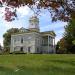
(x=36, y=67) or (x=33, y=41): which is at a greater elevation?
(x=33, y=41)

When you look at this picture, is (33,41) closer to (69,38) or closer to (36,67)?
(69,38)

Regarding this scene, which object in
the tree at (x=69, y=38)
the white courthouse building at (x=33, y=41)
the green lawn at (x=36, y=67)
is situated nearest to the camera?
the green lawn at (x=36, y=67)

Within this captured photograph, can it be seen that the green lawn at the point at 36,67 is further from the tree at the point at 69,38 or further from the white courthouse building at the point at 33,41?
the white courthouse building at the point at 33,41

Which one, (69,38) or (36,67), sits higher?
(69,38)

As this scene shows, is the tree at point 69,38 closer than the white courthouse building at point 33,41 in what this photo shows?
Yes

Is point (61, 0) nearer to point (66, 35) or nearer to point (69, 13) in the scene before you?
point (69, 13)

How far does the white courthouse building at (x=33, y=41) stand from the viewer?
291 ft

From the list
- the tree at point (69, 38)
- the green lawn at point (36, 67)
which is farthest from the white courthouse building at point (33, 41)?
the green lawn at point (36, 67)

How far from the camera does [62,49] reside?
8569cm

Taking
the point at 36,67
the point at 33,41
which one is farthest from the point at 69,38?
the point at 36,67

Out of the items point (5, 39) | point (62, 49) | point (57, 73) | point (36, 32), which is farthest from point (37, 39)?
point (57, 73)

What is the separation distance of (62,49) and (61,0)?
70135 mm

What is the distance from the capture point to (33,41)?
292 ft

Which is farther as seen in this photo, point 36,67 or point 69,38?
point 69,38
